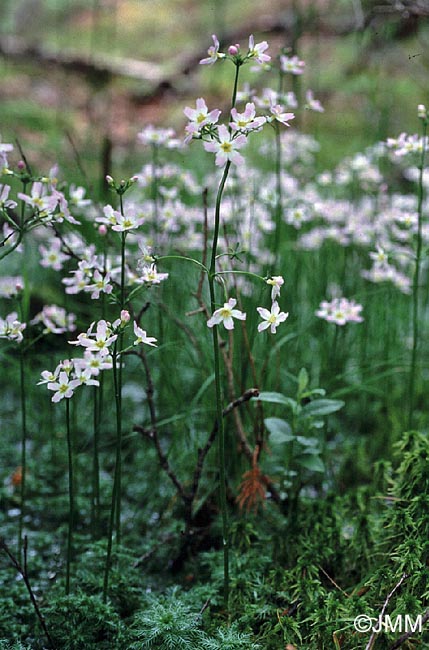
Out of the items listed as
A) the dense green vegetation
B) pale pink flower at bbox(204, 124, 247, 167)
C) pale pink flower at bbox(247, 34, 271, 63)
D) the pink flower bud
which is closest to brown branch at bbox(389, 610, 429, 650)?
the dense green vegetation

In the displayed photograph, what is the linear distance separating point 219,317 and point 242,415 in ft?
2.41

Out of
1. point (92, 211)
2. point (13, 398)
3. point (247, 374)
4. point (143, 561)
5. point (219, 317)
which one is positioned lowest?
point (143, 561)

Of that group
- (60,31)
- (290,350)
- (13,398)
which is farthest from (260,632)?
(60,31)

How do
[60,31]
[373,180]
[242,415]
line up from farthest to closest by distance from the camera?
[60,31] → [373,180] → [242,415]

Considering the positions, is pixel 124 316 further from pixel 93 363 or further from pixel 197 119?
pixel 197 119

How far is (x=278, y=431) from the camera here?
4.21 ft

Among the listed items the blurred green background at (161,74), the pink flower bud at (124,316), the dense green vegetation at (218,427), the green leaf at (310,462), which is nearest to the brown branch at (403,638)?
the dense green vegetation at (218,427)

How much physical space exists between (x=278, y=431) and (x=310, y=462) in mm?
90

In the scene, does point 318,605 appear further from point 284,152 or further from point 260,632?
point 284,152

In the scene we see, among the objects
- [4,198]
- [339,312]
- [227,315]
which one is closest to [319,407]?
[339,312]

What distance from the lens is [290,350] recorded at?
5.89 ft

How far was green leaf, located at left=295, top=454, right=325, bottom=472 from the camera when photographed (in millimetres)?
1269

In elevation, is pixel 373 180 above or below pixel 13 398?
above

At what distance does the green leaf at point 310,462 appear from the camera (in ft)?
4.16
